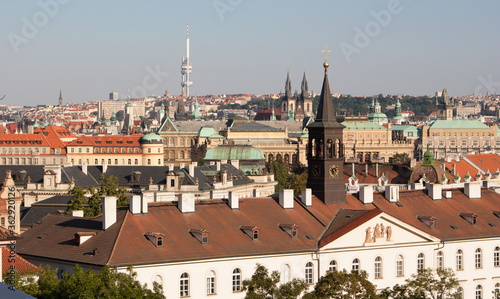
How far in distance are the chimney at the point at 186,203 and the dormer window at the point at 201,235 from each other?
2.19 m

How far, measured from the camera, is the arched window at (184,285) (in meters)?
54.3

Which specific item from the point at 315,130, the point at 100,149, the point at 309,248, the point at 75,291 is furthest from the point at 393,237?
the point at 100,149

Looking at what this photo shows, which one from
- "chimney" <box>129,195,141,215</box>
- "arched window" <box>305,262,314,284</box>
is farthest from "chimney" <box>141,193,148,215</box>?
"arched window" <box>305,262,314,284</box>

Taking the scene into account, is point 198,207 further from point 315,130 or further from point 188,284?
point 315,130

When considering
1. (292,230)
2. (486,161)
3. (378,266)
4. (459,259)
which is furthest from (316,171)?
(486,161)

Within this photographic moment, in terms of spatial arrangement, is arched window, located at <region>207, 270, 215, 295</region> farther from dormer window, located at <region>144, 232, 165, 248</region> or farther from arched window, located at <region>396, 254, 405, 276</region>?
arched window, located at <region>396, 254, 405, 276</region>

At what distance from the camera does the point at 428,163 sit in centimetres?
9488

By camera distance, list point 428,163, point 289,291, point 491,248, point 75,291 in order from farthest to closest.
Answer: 1. point 428,163
2. point 491,248
3. point 289,291
4. point 75,291

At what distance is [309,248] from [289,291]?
8634 mm

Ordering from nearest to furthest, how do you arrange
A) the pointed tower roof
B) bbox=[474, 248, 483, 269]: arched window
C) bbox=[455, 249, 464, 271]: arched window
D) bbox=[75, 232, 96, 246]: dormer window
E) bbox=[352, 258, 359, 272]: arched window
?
bbox=[75, 232, 96, 246]: dormer window, bbox=[352, 258, 359, 272]: arched window, bbox=[455, 249, 464, 271]: arched window, bbox=[474, 248, 483, 269]: arched window, the pointed tower roof

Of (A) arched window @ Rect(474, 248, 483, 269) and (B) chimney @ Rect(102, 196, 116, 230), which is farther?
(A) arched window @ Rect(474, 248, 483, 269)

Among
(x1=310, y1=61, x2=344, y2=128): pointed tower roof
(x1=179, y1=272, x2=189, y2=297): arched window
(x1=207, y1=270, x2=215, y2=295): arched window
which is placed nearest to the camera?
(x1=179, y1=272, x2=189, y2=297): arched window

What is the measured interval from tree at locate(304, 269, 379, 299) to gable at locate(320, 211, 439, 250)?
8.15 m

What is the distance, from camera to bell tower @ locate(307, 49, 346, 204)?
6756 centimetres
